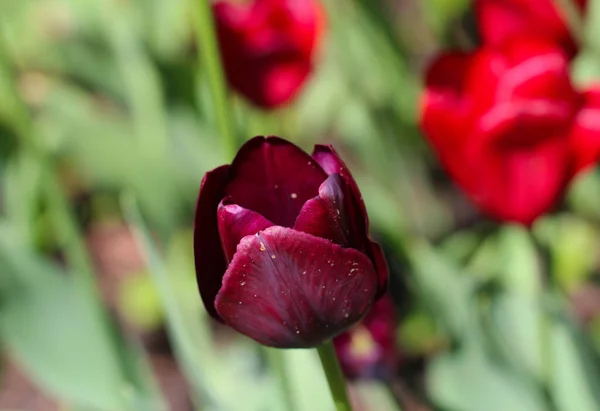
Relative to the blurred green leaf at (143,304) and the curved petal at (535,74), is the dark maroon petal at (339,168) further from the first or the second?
the blurred green leaf at (143,304)

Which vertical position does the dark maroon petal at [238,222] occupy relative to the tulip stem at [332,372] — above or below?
above

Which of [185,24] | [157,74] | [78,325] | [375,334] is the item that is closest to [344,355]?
[375,334]

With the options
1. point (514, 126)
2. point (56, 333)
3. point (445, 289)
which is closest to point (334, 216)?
point (514, 126)

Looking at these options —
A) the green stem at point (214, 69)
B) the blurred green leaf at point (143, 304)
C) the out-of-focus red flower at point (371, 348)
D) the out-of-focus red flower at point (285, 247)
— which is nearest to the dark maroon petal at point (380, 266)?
the out-of-focus red flower at point (285, 247)

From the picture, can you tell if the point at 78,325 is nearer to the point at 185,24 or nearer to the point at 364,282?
the point at 364,282

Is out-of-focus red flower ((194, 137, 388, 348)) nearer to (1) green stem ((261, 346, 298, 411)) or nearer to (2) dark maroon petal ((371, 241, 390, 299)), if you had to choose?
(2) dark maroon petal ((371, 241, 390, 299))
